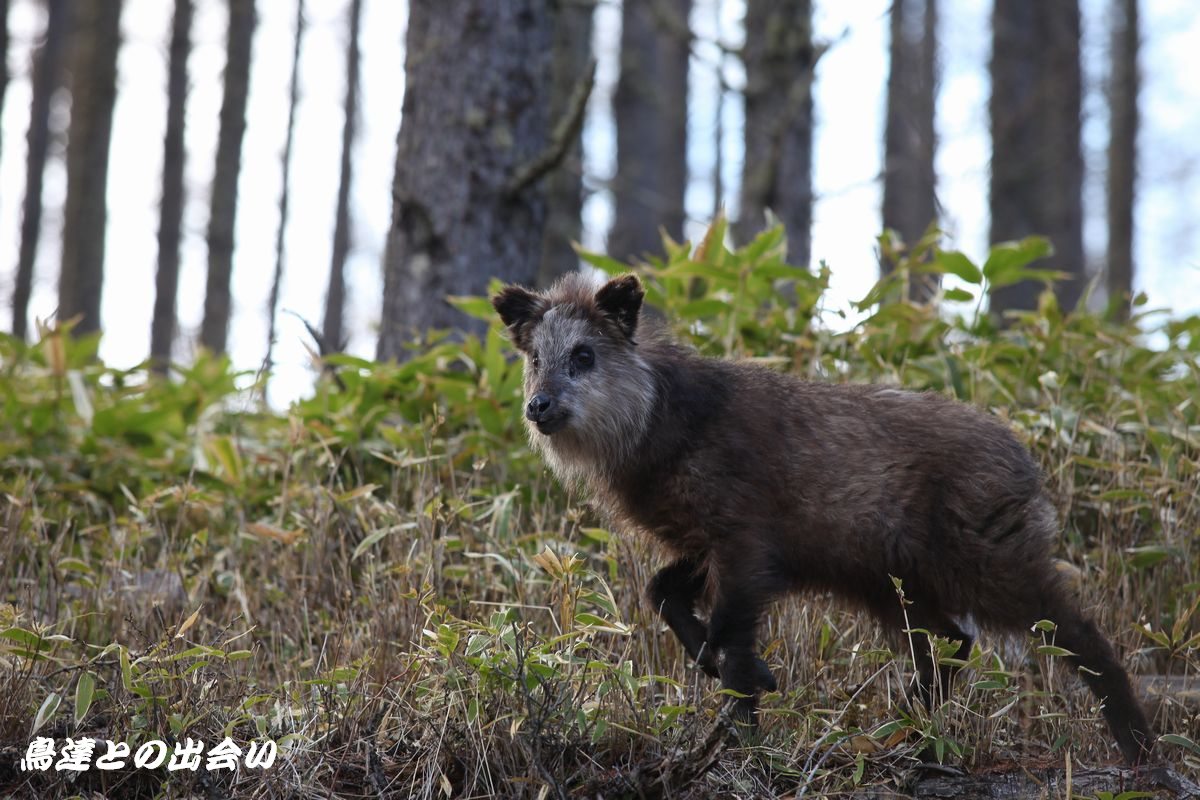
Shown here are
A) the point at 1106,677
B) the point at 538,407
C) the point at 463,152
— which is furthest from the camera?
the point at 463,152

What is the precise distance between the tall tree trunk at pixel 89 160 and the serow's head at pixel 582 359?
43.0 feet

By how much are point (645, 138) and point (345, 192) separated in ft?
31.6

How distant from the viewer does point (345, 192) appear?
2808 centimetres

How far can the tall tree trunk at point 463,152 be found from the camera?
24.2 feet

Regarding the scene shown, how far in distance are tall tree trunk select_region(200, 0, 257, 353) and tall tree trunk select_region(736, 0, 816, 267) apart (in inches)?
488

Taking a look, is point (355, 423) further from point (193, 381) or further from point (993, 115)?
point (993, 115)

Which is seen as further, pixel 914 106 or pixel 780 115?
pixel 914 106

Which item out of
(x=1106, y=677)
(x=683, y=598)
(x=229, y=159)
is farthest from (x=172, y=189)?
(x=1106, y=677)

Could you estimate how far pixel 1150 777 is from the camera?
13.4 ft

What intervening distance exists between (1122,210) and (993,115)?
20.8ft

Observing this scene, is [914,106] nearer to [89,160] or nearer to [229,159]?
[229,159]

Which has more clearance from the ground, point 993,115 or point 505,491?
point 993,115

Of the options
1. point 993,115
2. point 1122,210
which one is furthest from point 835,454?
point 1122,210

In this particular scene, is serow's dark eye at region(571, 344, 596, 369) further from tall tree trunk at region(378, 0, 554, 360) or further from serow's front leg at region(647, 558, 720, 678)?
tall tree trunk at region(378, 0, 554, 360)
